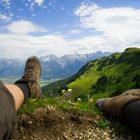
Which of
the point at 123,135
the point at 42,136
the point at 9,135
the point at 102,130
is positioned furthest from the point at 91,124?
the point at 9,135

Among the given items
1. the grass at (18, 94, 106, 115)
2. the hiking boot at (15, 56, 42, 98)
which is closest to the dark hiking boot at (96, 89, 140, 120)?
the grass at (18, 94, 106, 115)

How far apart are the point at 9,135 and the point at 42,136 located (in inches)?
104

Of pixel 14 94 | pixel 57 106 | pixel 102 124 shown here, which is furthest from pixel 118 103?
pixel 14 94

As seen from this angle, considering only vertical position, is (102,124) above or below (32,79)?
below

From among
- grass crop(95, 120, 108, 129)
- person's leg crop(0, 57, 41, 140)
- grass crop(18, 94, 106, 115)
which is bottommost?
grass crop(95, 120, 108, 129)

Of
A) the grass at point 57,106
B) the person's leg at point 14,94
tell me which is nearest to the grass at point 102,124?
the grass at point 57,106

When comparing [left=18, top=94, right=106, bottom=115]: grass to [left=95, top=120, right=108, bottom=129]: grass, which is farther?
[left=18, top=94, right=106, bottom=115]: grass

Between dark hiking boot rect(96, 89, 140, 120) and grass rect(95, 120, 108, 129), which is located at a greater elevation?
dark hiking boot rect(96, 89, 140, 120)

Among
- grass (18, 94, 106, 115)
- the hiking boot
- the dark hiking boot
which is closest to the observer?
the dark hiking boot

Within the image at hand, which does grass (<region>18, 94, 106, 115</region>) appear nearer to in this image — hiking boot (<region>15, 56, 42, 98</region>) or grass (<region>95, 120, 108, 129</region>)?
hiking boot (<region>15, 56, 42, 98</region>)

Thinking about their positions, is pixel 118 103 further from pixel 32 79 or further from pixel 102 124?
pixel 32 79

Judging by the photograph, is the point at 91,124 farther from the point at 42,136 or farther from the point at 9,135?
the point at 9,135

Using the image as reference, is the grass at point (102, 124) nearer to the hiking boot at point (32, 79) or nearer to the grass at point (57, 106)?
the grass at point (57, 106)

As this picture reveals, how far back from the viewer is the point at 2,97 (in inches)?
195
